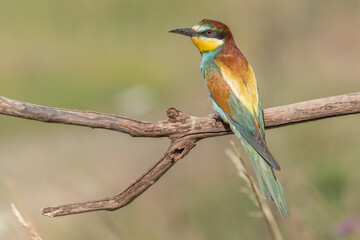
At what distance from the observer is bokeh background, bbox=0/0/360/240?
3.26 m

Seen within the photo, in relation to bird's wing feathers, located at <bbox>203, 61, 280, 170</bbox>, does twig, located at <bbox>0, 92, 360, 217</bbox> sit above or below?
above

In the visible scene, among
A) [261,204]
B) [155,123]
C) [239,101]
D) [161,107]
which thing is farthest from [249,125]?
[161,107]

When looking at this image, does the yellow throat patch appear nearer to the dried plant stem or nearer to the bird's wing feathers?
the bird's wing feathers

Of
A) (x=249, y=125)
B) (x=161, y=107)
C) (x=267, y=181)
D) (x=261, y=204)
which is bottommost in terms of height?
(x=161, y=107)

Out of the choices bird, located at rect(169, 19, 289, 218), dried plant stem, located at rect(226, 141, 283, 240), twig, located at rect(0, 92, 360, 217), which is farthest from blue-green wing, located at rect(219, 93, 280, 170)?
dried plant stem, located at rect(226, 141, 283, 240)

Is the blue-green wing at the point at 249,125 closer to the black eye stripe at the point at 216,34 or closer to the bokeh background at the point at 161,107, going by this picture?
the bokeh background at the point at 161,107

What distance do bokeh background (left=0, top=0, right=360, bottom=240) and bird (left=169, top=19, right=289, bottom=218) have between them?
6.3 inches

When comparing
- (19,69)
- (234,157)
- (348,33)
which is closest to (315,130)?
(234,157)

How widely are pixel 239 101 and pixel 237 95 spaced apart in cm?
3

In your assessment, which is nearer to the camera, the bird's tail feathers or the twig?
the twig

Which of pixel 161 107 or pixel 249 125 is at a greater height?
pixel 249 125

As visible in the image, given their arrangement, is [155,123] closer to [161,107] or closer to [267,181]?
[267,181]

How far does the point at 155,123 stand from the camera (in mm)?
2385

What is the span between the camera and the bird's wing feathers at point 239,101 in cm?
269
